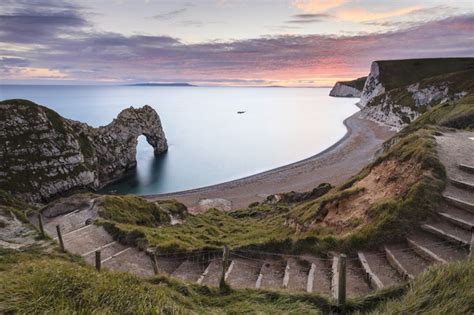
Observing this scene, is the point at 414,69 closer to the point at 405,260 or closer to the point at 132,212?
the point at 132,212

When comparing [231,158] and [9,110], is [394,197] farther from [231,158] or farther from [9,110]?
[231,158]

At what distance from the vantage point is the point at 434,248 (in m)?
10.2

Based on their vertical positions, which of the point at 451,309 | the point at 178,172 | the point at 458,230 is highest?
the point at 451,309

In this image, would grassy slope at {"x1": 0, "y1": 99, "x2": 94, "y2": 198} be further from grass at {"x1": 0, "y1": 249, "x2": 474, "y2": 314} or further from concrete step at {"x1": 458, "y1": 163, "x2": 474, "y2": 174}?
concrete step at {"x1": 458, "y1": 163, "x2": 474, "y2": 174}

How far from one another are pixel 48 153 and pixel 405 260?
50060mm

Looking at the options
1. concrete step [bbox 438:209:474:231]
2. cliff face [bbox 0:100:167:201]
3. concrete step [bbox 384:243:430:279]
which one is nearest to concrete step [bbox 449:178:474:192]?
concrete step [bbox 438:209:474:231]

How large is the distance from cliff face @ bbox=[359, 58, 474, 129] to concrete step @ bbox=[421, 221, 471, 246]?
256 feet

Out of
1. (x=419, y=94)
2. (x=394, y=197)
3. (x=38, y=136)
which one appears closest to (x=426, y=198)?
(x=394, y=197)

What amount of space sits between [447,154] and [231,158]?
6617cm

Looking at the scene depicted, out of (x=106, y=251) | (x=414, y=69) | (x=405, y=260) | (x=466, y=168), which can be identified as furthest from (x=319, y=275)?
(x=414, y=69)

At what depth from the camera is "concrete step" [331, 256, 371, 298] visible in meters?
9.28

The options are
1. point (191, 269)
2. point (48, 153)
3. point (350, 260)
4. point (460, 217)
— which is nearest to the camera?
point (350, 260)

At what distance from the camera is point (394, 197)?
13234 mm

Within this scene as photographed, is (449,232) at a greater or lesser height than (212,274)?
greater
